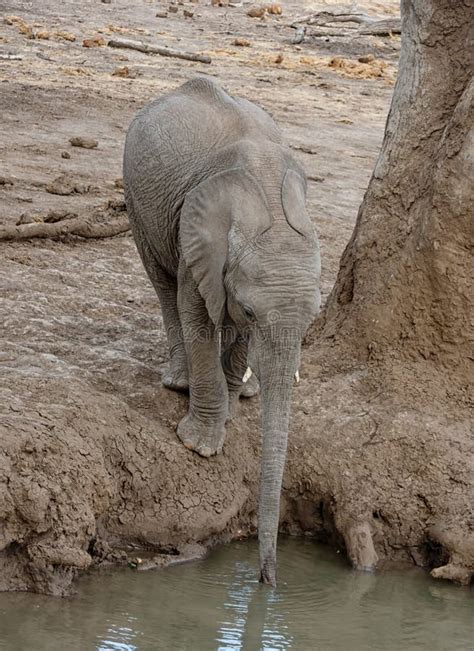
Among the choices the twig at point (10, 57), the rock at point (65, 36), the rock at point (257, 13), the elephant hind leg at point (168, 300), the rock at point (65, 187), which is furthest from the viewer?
the rock at point (257, 13)

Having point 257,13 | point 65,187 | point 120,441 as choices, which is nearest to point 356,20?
point 257,13

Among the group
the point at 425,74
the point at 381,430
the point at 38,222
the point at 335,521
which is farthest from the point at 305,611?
the point at 38,222

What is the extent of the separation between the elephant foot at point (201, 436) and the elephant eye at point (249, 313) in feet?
3.37

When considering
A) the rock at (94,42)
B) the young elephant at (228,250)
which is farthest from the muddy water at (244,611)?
the rock at (94,42)

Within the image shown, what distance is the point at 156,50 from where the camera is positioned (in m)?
16.3

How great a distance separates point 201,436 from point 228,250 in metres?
1.16

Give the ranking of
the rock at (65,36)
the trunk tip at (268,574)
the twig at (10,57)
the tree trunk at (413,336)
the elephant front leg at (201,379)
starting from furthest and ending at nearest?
the rock at (65,36) < the twig at (10,57) < the tree trunk at (413,336) < the elephant front leg at (201,379) < the trunk tip at (268,574)

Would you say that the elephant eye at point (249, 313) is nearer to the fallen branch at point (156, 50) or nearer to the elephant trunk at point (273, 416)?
the elephant trunk at point (273, 416)

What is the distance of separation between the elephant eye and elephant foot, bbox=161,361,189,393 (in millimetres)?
1273

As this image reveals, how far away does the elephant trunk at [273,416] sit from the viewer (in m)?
4.76

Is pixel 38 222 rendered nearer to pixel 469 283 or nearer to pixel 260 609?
pixel 469 283

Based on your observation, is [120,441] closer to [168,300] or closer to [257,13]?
[168,300]

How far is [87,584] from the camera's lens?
203 inches

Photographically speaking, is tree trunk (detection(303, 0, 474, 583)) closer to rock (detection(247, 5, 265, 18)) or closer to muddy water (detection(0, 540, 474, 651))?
muddy water (detection(0, 540, 474, 651))
